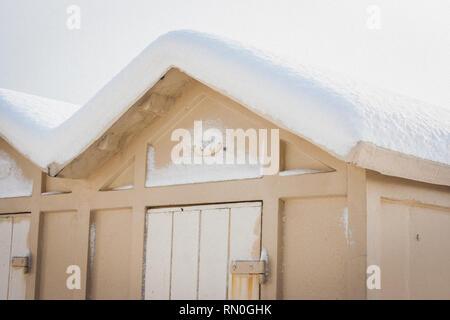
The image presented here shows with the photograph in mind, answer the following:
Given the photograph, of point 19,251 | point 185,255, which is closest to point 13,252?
point 19,251

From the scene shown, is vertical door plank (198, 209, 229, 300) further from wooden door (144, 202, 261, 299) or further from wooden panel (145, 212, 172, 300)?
wooden panel (145, 212, 172, 300)

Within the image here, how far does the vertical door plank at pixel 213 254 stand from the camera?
18.6 feet

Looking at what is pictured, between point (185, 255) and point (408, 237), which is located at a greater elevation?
point (408, 237)

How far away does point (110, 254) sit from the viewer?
6508 mm

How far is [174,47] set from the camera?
5730 millimetres

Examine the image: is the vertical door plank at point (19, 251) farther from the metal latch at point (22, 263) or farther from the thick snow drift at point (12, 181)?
the thick snow drift at point (12, 181)

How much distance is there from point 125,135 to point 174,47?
1096 mm

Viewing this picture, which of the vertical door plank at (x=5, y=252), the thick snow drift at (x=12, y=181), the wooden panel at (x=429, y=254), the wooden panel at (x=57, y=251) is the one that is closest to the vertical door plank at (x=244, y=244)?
the wooden panel at (x=429, y=254)

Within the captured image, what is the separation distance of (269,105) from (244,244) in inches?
45.3

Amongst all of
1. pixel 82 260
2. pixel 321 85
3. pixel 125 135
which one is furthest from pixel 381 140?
pixel 82 260

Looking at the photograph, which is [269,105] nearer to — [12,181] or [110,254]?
[110,254]

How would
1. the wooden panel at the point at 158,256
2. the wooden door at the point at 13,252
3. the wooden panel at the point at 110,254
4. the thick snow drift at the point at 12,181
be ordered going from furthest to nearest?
1. the thick snow drift at the point at 12,181
2. the wooden door at the point at 13,252
3. the wooden panel at the point at 110,254
4. the wooden panel at the point at 158,256
